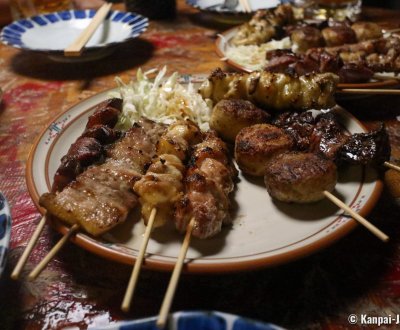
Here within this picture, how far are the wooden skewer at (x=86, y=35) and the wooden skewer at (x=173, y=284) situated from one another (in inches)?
104

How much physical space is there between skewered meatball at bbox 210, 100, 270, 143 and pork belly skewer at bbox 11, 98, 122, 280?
0.66 meters

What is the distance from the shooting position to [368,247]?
75.4 inches

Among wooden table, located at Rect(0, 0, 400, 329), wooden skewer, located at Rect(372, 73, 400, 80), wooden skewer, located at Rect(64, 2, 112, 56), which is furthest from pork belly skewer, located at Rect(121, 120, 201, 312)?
wooden skewer, located at Rect(64, 2, 112, 56)

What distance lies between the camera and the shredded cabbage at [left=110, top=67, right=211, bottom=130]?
298cm

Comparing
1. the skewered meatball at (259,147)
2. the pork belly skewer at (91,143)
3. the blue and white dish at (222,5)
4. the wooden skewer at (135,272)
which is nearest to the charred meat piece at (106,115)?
the pork belly skewer at (91,143)

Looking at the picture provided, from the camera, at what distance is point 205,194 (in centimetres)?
196

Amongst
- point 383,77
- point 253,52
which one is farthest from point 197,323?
point 253,52

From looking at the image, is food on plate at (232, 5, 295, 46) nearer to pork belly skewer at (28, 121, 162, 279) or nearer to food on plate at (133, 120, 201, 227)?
food on plate at (133, 120, 201, 227)

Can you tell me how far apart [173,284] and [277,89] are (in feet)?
5.78

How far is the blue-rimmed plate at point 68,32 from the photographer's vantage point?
165 inches

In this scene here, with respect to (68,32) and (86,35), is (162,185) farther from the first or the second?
(68,32)

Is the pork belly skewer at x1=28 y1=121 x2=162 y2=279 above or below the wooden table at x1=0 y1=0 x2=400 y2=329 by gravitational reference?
above

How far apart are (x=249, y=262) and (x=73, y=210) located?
816 millimetres

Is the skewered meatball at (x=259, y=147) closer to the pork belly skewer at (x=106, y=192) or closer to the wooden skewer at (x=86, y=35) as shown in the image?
the pork belly skewer at (x=106, y=192)
